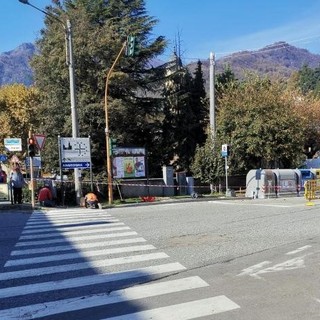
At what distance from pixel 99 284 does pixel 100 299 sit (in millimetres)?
781

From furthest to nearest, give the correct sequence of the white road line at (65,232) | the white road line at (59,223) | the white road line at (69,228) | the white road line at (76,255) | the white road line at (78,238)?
the white road line at (59,223)
the white road line at (69,228)
the white road line at (65,232)
the white road line at (78,238)
the white road line at (76,255)

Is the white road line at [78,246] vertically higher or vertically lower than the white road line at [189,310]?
higher

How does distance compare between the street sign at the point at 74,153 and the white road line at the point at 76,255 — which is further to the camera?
the street sign at the point at 74,153

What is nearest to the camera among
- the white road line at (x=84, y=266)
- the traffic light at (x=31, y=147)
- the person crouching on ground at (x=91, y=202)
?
the white road line at (x=84, y=266)

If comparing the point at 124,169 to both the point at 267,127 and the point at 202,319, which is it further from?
the point at 202,319

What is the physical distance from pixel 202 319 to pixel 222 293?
1.13 m

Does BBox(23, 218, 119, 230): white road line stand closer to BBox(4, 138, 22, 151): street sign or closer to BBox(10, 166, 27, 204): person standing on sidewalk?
BBox(10, 166, 27, 204): person standing on sidewalk

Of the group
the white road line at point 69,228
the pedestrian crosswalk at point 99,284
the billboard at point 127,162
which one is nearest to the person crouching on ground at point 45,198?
the billboard at point 127,162

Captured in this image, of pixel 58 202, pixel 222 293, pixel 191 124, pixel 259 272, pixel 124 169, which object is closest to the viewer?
pixel 222 293

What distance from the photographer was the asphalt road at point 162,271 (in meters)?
5.94

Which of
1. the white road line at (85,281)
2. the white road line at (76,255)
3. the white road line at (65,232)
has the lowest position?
the white road line at (85,281)

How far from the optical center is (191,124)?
1729 inches

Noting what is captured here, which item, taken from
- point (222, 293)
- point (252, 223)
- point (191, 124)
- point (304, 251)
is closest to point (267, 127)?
point (191, 124)

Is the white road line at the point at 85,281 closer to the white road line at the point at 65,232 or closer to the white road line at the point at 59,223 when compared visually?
the white road line at the point at 65,232
